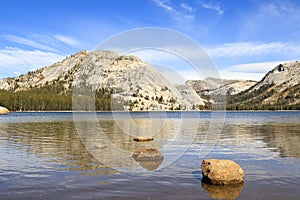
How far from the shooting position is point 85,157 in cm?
2938

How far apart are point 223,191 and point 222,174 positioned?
5.03 ft

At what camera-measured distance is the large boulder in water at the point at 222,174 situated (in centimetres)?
1889

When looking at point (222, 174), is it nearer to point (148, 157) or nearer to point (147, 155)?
point (148, 157)

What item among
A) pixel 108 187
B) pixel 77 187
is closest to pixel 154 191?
pixel 108 187

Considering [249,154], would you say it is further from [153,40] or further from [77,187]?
[77,187]

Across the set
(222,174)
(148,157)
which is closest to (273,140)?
(148,157)

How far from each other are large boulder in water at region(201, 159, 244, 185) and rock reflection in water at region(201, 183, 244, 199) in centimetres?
38

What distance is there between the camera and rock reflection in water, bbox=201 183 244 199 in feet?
54.7

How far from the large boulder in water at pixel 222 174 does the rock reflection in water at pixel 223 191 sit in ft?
1.24

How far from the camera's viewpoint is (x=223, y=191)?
17.6 metres

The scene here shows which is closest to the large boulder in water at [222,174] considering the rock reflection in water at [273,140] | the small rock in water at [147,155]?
the small rock in water at [147,155]

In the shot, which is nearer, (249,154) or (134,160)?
(134,160)

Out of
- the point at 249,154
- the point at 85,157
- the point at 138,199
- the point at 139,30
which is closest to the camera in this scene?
the point at 138,199

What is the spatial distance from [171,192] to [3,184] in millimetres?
10371
